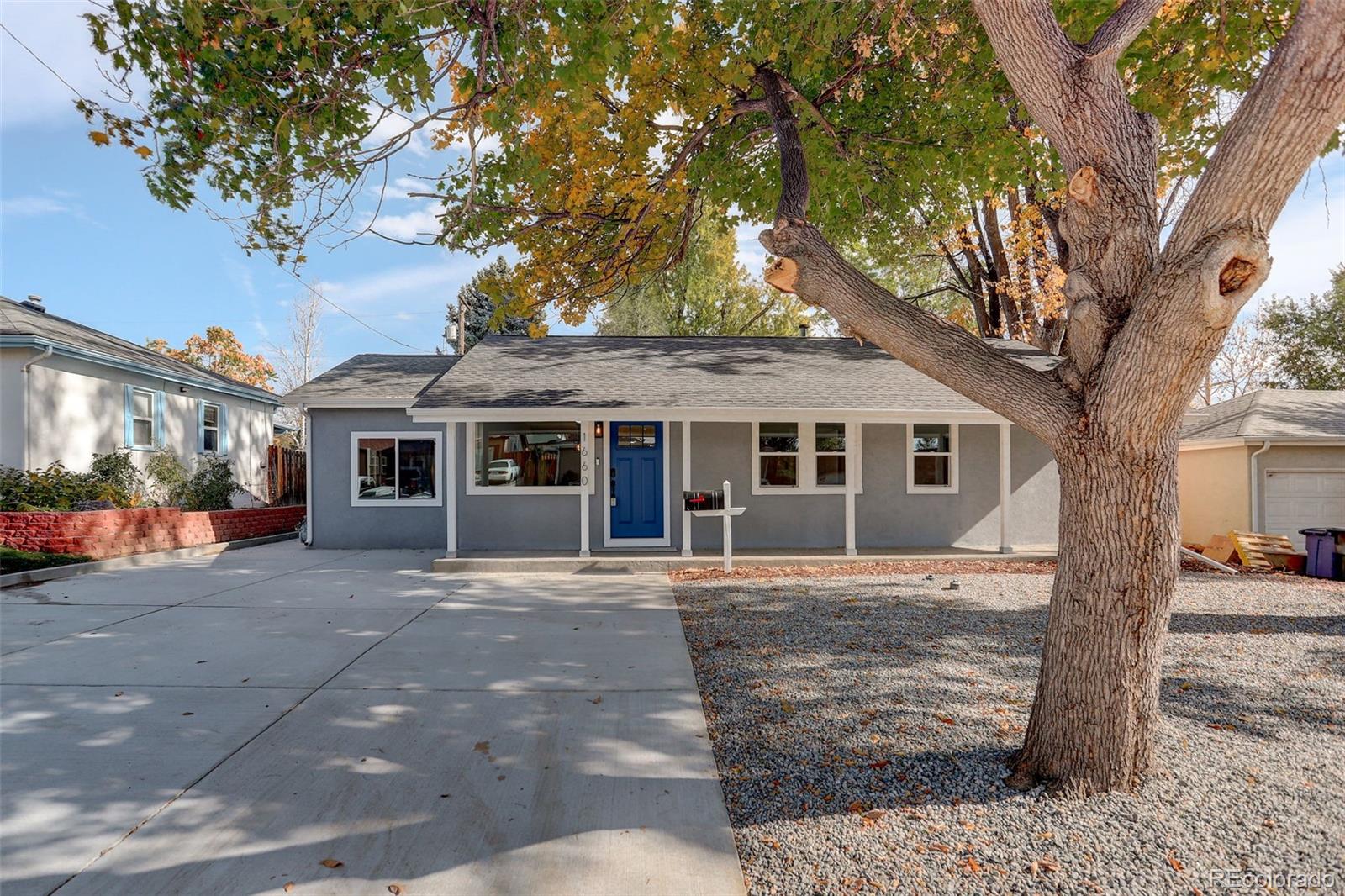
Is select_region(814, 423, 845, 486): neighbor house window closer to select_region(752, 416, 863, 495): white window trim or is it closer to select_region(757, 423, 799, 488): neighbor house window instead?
select_region(752, 416, 863, 495): white window trim

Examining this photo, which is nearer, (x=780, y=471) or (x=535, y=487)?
(x=535, y=487)

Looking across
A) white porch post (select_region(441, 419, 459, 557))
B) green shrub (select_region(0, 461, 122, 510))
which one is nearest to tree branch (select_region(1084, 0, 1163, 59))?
white porch post (select_region(441, 419, 459, 557))

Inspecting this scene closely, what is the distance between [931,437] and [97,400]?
51.5 ft

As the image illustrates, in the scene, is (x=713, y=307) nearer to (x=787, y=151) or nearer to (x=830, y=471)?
(x=830, y=471)

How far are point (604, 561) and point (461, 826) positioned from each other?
702 cm

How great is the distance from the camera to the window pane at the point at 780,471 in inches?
458

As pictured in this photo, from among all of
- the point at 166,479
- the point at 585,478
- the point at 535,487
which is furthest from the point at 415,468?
the point at 166,479

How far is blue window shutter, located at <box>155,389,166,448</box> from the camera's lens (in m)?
13.9

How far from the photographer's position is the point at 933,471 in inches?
468

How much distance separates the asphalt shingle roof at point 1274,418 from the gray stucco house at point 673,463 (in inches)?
130

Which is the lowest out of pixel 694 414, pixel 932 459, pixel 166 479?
pixel 166 479

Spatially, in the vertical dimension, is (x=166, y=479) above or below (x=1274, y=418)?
below

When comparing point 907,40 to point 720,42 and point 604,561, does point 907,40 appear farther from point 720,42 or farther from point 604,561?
point 604,561

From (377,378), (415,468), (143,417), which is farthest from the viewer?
(143,417)
